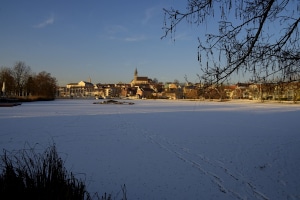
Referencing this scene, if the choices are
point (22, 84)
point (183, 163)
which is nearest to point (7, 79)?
point (22, 84)

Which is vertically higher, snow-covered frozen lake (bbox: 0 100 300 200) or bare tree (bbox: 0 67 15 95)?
bare tree (bbox: 0 67 15 95)

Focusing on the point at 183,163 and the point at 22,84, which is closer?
the point at 183,163

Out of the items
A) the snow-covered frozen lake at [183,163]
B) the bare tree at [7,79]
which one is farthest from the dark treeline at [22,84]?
the snow-covered frozen lake at [183,163]

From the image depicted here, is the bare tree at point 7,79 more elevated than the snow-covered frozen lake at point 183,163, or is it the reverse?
the bare tree at point 7,79

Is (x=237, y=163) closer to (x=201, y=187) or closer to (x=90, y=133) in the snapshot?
(x=201, y=187)

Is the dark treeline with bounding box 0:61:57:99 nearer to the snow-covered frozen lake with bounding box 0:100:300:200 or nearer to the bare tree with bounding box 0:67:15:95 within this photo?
the bare tree with bounding box 0:67:15:95

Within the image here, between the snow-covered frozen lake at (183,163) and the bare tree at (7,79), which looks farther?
the bare tree at (7,79)

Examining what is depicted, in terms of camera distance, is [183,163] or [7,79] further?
[7,79]

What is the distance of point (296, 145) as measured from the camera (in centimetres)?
970

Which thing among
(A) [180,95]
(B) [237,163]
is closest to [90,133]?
(B) [237,163]

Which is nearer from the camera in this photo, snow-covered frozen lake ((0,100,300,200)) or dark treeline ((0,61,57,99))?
snow-covered frozen lake ((0,100,300,200))

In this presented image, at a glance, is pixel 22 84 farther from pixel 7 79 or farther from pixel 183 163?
→ pixel 183 163

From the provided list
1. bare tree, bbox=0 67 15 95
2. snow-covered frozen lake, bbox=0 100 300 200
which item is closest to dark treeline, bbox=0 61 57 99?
bare tree, bbox=0 67 15 95

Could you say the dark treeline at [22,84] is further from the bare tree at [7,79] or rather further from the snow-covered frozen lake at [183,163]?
the snow-covered frozen lake at [183,163]
